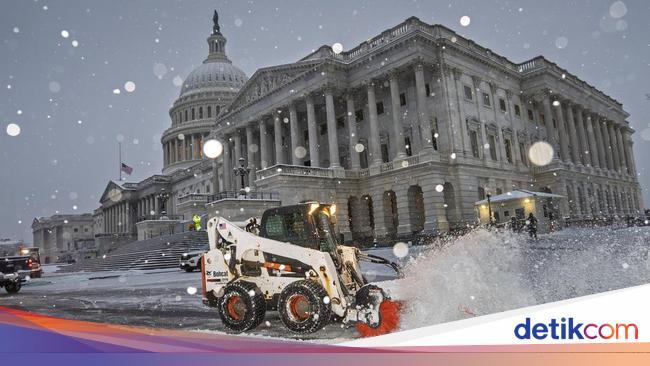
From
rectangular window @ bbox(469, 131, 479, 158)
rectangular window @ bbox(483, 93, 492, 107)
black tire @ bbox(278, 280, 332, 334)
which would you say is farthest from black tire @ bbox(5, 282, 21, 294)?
rectangular window @ bbox(483, 93, 492, 107)

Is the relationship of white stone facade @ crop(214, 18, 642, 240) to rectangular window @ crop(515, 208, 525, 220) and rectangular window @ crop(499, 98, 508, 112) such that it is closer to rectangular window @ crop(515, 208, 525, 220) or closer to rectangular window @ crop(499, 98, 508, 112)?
rectangular window @ crop(499, 98, 508, 112)

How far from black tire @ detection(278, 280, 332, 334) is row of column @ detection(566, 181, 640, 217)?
1648 inches

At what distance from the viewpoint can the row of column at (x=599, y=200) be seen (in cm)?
4453

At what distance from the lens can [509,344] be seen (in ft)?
17.6

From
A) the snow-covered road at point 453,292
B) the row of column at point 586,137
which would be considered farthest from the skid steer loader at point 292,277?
the row of column at point 586,137

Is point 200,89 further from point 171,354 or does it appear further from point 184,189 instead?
point 171,354

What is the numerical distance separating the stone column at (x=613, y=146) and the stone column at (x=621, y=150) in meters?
0.87

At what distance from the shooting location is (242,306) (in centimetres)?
790

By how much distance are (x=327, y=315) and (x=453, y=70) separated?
3426 centimetres

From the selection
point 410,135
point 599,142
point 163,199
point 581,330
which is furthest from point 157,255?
point 599,142

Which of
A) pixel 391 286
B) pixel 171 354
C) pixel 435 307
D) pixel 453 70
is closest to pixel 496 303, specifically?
pixel 435 307

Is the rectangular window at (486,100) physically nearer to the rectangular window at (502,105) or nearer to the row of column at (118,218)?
the rectangular window at (502,105)

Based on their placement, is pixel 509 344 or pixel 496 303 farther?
pixel 496 303

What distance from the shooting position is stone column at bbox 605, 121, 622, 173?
192ft
